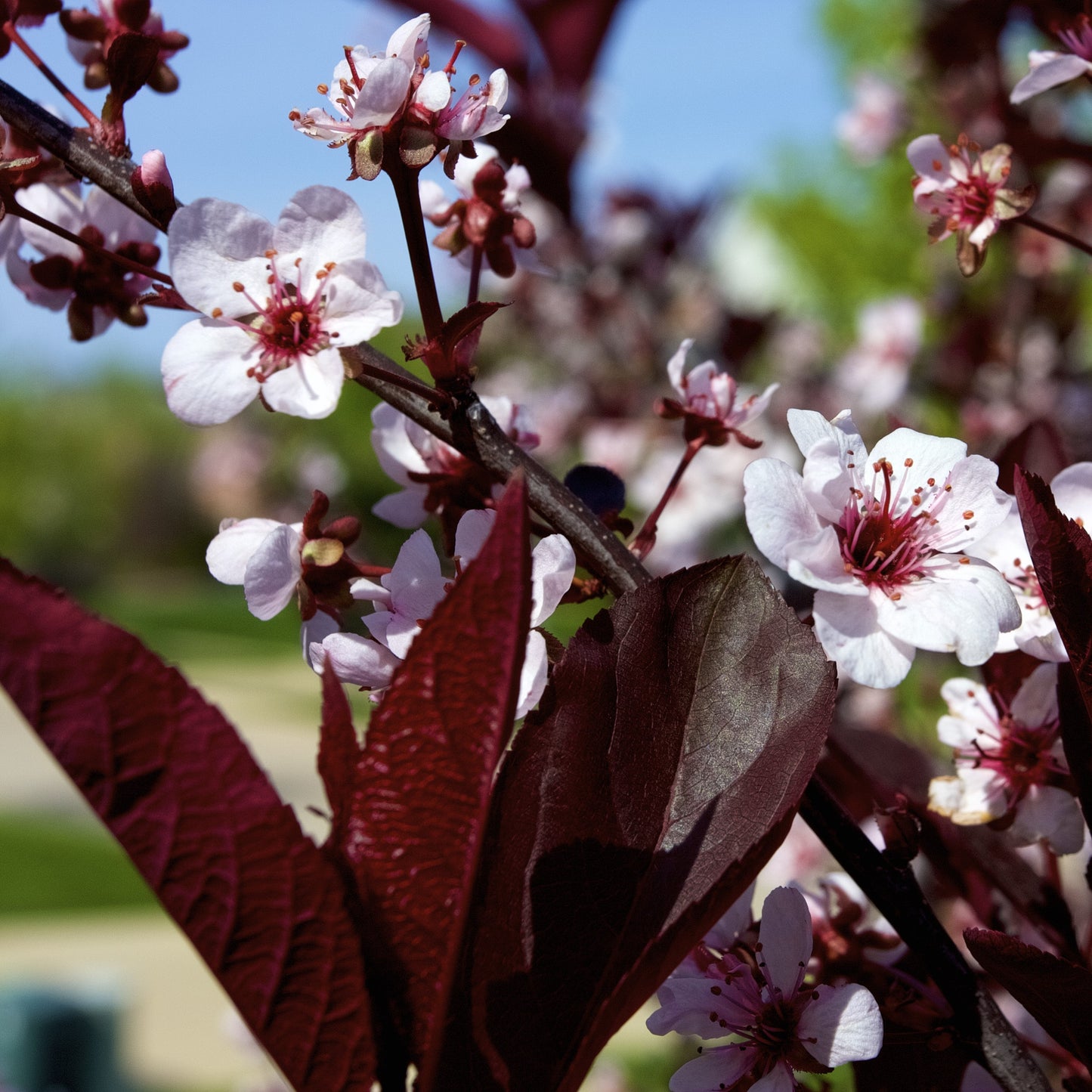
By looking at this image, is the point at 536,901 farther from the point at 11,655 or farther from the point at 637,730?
the point at 11,655

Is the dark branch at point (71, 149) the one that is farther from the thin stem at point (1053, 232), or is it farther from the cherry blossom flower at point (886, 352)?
the cherry blossom flower at point (886, 352)

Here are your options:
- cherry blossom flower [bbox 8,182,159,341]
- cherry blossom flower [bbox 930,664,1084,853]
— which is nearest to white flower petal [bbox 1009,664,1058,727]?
cherry blossom flower [bbox 930,664,1084,853]

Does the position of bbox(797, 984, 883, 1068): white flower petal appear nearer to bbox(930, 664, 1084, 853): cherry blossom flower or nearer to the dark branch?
bbox(930, 664, 1084, 853): cherry blossom flower

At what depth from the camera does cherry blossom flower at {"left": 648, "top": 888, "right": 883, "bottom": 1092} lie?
59 cm

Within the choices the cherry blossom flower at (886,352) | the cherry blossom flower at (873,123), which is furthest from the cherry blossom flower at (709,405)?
the cherry blossom flower at (873,123)

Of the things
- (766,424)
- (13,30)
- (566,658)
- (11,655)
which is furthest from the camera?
(766,424)

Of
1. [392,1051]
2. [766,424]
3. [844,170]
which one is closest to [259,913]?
[392,1051]

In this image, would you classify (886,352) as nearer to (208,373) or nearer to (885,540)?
(885,540)

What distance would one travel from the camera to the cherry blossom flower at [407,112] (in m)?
0.59

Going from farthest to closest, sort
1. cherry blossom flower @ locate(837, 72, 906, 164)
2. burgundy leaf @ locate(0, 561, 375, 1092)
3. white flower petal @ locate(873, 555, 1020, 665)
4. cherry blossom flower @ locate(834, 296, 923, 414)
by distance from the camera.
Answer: cherry blossom flower @ locate(837, 72, 906, 164), cherry blossom flower @ locate(834, 296, 923, 414), white flower petal @ locate(873, 555, 1020, 665), burgundy leaf @ locate(0, 561, 375, 1092)

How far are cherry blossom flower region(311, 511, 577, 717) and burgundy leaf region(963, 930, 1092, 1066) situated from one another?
24 centimetres

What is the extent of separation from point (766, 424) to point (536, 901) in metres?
2.28

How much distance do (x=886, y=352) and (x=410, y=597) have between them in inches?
78.9

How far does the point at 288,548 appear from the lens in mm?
627
